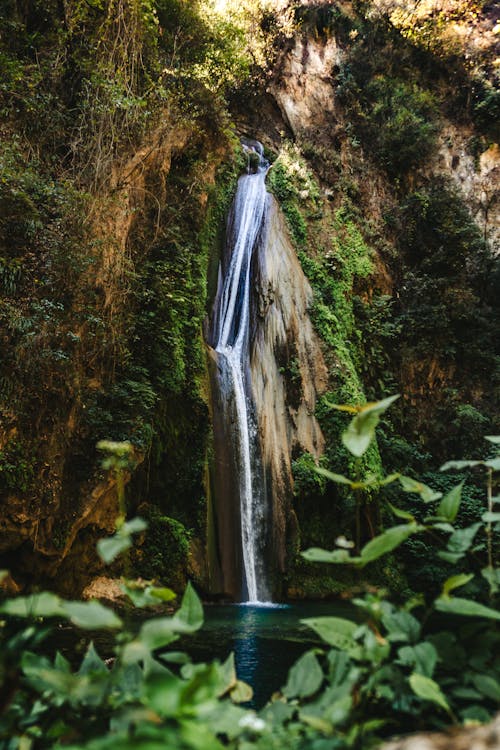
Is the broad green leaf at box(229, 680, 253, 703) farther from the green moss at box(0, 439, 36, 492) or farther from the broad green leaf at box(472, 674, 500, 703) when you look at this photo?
the green moss at box(0, 439, 36, 492)

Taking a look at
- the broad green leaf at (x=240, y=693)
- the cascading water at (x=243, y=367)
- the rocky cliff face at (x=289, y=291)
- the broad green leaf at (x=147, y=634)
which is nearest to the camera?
the broad green leaf at (x=147, y=634)

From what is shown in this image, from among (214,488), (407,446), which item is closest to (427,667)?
(214,488)

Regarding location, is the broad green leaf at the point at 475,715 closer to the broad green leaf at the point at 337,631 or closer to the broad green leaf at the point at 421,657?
the broad green leaf at the point at 421,657

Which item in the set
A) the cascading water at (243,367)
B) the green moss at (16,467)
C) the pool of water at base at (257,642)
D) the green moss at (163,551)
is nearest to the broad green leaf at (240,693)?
the pool of water at base at (257,642)

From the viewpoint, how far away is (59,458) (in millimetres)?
5969

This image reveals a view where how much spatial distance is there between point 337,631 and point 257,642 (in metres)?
4.51

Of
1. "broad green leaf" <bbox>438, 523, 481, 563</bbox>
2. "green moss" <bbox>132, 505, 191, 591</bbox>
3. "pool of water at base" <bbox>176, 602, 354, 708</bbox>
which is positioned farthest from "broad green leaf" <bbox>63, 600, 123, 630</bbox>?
"green moss" <bbox>132, 505, 191, 591</bbox>

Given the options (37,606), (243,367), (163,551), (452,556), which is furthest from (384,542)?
(243,367)

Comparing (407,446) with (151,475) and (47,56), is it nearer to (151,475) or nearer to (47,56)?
(151,475)

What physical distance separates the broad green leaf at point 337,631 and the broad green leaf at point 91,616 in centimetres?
43

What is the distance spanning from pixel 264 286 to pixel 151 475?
18.3 feet

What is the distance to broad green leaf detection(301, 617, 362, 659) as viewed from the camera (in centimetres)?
106

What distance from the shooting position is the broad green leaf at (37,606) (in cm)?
85

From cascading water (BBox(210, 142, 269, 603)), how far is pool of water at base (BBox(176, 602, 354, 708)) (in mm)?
1588
